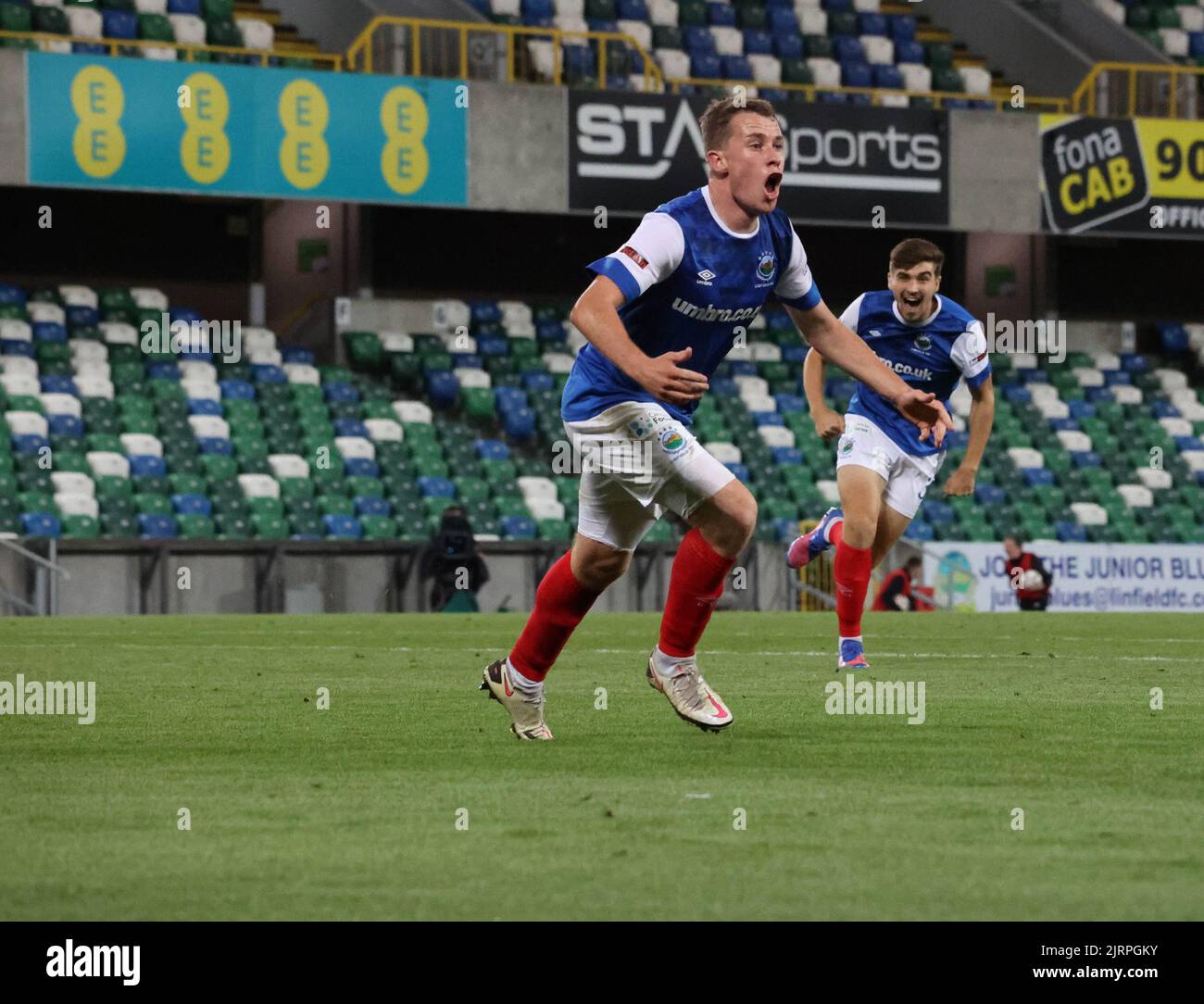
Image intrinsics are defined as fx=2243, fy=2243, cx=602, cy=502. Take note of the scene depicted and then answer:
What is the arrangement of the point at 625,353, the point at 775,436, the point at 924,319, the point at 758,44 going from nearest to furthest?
the point at 625,353 < the point at 924,319 < the point at 775,436 < the point at 758,44

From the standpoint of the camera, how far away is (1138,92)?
104 feet

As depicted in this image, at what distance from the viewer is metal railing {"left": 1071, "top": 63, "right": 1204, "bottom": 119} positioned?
31062 millimetres

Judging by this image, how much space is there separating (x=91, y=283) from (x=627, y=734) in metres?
23.1

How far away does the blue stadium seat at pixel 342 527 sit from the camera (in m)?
24.4

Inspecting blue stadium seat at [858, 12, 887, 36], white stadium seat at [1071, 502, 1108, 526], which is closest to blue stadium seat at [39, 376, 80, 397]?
white stadium seat at [1071, 502, 1108, 526]

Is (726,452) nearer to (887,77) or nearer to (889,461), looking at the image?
(887,77)

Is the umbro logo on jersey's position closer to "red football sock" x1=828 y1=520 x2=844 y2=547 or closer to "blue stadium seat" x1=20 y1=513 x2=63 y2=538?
→ "red football sock" x1=828 y1=520 x2=844 y2=547

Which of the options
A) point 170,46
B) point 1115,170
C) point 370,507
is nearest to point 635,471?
point 370,507

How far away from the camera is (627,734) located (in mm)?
7574

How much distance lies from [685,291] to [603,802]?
232 cm

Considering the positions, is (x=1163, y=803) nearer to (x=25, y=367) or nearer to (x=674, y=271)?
(x=674, y=271)

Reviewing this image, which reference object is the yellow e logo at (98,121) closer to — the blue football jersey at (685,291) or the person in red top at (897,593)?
the person in red top at (897,593)

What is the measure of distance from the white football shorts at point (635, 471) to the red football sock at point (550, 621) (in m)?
0.19

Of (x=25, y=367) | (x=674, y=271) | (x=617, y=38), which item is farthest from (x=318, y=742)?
(x=617, y=38)
